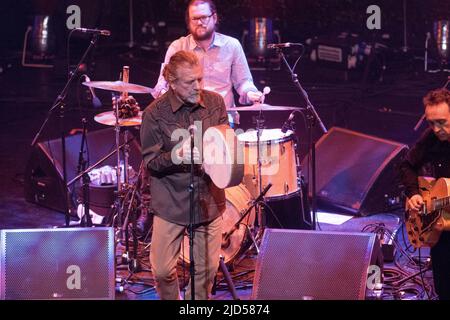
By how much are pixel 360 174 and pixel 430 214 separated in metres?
2.97

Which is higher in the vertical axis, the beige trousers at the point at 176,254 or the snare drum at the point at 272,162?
the snare drum at the point at 272,162

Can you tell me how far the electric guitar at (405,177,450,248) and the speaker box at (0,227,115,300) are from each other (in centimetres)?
231

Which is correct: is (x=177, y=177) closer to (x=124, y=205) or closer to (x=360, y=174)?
(x=124, y=205)

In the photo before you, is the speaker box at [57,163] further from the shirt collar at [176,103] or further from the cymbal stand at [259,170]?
the shirt collar at [176,103]

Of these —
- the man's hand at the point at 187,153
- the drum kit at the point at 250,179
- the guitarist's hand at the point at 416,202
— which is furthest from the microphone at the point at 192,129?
the guitarist's hand at the point at 416,202

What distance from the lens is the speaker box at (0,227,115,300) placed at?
582 cm

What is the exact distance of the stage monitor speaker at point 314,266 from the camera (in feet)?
18.4

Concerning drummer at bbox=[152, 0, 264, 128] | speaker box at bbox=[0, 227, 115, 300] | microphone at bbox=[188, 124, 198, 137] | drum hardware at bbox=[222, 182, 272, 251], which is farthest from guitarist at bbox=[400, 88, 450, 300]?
speaker box at bbox=[0, 227, 115, 300]

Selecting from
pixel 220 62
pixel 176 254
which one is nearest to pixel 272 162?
pixel 220 62

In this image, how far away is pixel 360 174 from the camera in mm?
8914

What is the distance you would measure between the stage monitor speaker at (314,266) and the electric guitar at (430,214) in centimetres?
40

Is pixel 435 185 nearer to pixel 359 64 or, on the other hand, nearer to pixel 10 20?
pixel 359 64
